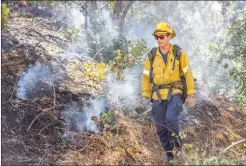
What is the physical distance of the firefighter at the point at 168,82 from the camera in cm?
461

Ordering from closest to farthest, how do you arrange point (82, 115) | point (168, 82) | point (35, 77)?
point (168, 82) < point (82, 115) < point (35, 77)

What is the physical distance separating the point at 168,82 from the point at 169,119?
0.50m

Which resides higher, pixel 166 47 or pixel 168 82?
pixel 166 47

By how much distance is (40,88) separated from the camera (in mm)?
6238

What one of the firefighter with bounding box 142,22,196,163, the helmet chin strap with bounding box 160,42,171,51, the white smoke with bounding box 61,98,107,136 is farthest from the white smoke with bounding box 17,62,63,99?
the helmet chin strap with bounding box 160,42,171,51

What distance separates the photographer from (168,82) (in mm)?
4699

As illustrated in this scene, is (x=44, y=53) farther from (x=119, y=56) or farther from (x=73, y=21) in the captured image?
(x=73, y=21)

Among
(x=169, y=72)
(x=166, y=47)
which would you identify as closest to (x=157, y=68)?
(x=169, y=72)

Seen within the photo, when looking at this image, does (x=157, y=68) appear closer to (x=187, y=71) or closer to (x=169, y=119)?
(x=187, y=71)

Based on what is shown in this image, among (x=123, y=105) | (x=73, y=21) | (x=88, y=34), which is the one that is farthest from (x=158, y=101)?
(x=73, y=21)

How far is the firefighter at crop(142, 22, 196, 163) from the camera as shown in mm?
4609

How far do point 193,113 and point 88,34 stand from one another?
3.62m

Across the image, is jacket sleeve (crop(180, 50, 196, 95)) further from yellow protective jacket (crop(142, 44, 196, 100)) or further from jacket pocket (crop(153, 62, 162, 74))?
jacket pocket (crop(153, 62, 162, 74))

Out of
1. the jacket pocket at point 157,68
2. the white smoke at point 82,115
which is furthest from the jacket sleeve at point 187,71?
the white smoke at point 82,115
